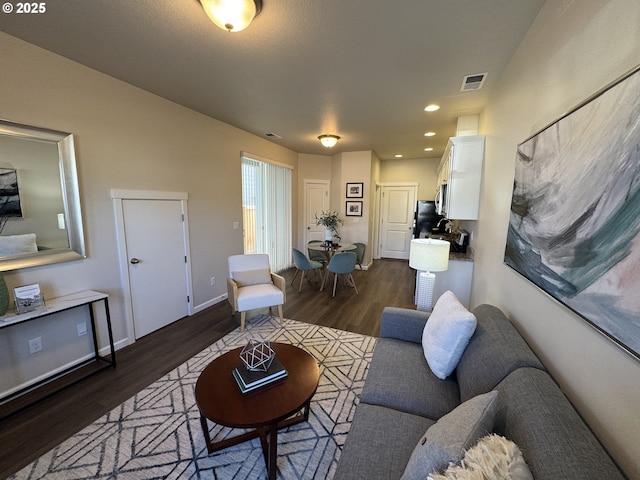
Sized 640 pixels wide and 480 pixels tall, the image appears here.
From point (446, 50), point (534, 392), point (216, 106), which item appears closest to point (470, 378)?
point (534, 392)

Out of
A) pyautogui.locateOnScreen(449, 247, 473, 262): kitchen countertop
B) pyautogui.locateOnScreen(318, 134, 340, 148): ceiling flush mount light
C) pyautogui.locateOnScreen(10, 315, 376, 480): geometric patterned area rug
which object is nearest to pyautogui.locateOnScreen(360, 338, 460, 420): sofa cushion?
pyautogui.locateOnScreen(10, 315, 376, 480): geometric patterned area rug

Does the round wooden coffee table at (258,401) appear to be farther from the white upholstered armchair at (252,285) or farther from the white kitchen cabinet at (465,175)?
the white kitchen cabinet at (465,175)

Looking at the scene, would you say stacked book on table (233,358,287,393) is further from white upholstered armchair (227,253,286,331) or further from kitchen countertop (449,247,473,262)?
kitchen countertop (449,247,473,262)

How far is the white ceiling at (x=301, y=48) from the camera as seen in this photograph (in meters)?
1.65

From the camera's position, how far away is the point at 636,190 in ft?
2.50

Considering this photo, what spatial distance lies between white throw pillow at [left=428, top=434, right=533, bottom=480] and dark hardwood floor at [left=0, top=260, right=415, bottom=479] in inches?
91.9

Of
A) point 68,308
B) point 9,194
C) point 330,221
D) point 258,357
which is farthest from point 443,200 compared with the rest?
point 9,194

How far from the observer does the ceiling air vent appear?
244cm

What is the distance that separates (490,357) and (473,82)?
2.57 m

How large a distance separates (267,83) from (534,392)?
120 inches

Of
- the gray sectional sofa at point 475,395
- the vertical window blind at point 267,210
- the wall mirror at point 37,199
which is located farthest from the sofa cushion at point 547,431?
the vertical window blind at point 267,210

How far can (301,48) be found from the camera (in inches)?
80.5

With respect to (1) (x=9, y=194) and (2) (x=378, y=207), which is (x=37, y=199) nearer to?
(1) (x=9, y=194)

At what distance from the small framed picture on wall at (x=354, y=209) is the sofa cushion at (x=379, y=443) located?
15.8 ft
